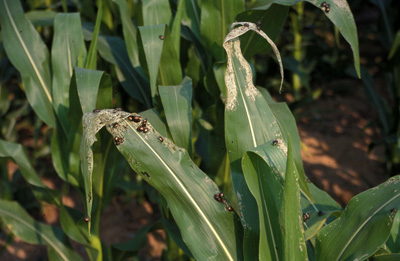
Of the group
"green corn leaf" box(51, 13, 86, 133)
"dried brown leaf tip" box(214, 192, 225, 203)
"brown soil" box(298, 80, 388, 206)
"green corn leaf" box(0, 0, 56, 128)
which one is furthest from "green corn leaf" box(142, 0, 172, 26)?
"brown soil" box(298, 80, 388, 206)

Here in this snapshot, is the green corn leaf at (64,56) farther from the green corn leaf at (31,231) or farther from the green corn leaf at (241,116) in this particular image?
the green corn leaf at (241,116)

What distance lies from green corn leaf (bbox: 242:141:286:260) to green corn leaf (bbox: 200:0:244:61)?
503mm

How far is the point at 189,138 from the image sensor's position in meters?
1.30

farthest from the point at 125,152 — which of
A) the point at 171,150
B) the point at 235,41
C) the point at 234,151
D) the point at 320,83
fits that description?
the point at 320,83

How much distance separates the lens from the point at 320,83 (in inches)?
133

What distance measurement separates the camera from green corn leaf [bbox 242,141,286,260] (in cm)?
103

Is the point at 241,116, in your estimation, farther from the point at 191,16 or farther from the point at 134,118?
the point at 191,16

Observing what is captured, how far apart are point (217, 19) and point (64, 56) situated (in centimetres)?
47

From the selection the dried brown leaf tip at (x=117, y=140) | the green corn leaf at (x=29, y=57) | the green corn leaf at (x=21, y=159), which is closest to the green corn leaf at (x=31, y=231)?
the green corn leaf at (x=21, y=159)

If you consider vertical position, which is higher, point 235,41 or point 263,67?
point 235,41

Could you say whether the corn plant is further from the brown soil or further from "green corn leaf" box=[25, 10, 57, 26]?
the brown soil

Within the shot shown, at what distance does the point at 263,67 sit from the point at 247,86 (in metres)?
2.00

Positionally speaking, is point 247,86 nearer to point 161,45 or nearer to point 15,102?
point 161,45

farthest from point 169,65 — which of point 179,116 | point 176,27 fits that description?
point 179,116
